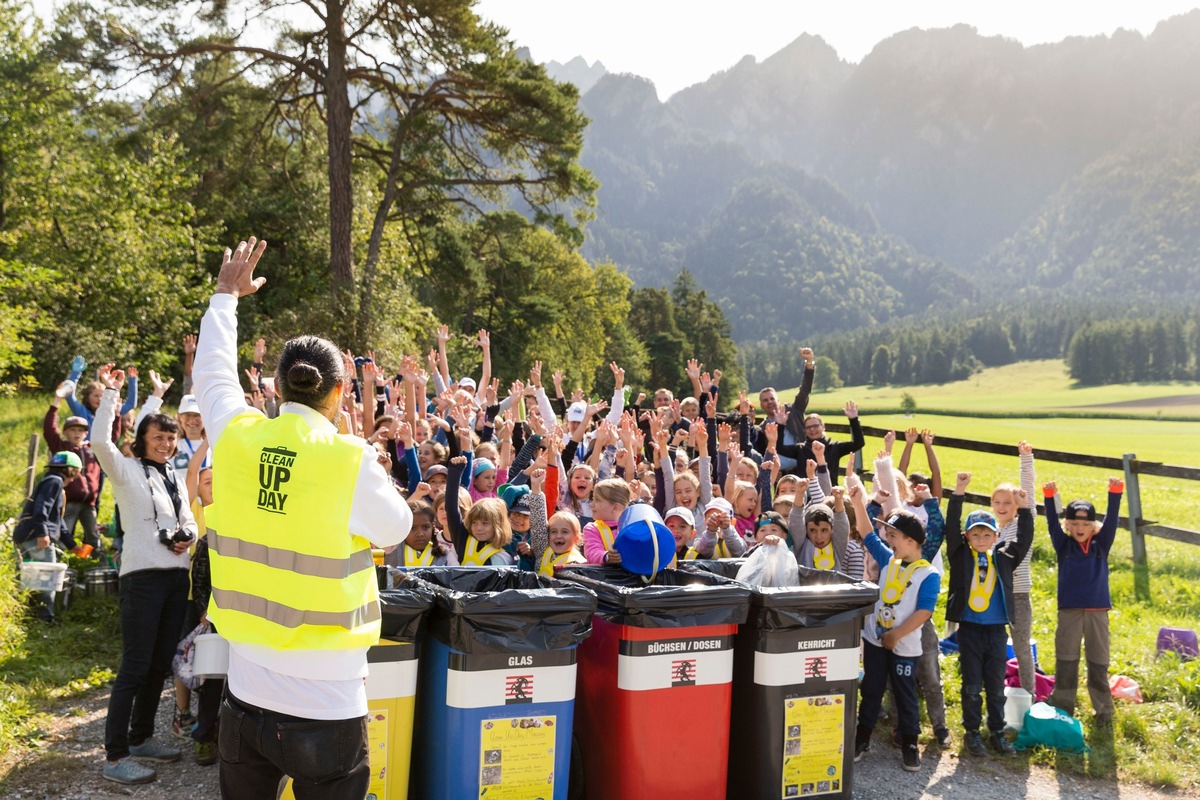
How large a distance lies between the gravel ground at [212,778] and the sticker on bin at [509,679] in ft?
5.99

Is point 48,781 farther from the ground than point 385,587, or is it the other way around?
point 385,587

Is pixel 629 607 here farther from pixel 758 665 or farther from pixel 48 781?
pixel 48 781

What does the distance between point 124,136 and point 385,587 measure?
18163mm

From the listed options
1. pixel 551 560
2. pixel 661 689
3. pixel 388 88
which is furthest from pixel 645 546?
pixel 388 88

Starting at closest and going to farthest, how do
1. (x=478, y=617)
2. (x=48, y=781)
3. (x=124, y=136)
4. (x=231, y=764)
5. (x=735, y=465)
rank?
1. (x=231, y=764)
2. (x=478, y=617)
3. (x=48, y=781)
4. (x=735, y=465)
5. (x=124, y=136)

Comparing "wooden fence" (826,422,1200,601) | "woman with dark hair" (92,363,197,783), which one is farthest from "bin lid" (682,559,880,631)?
"wooden fence" (826,422,1200,601)

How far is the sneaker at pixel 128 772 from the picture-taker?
4977 millimetres

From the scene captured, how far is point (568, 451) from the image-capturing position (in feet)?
27.5

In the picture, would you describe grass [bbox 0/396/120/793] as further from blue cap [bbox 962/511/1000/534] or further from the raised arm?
blue cap [bbox 962/511/1000/534]

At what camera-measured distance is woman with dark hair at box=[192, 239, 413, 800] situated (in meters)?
3.01

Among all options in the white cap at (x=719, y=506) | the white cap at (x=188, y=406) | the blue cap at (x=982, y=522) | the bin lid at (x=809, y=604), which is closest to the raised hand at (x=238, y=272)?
the bin lid at (x=809, y=604)

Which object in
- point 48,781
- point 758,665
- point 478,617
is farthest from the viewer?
point 48,781

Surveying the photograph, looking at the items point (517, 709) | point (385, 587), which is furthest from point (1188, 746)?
point (385, 587)

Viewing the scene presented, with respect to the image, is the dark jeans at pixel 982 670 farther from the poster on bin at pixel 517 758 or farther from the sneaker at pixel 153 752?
the sneaker at pixel 153 752
